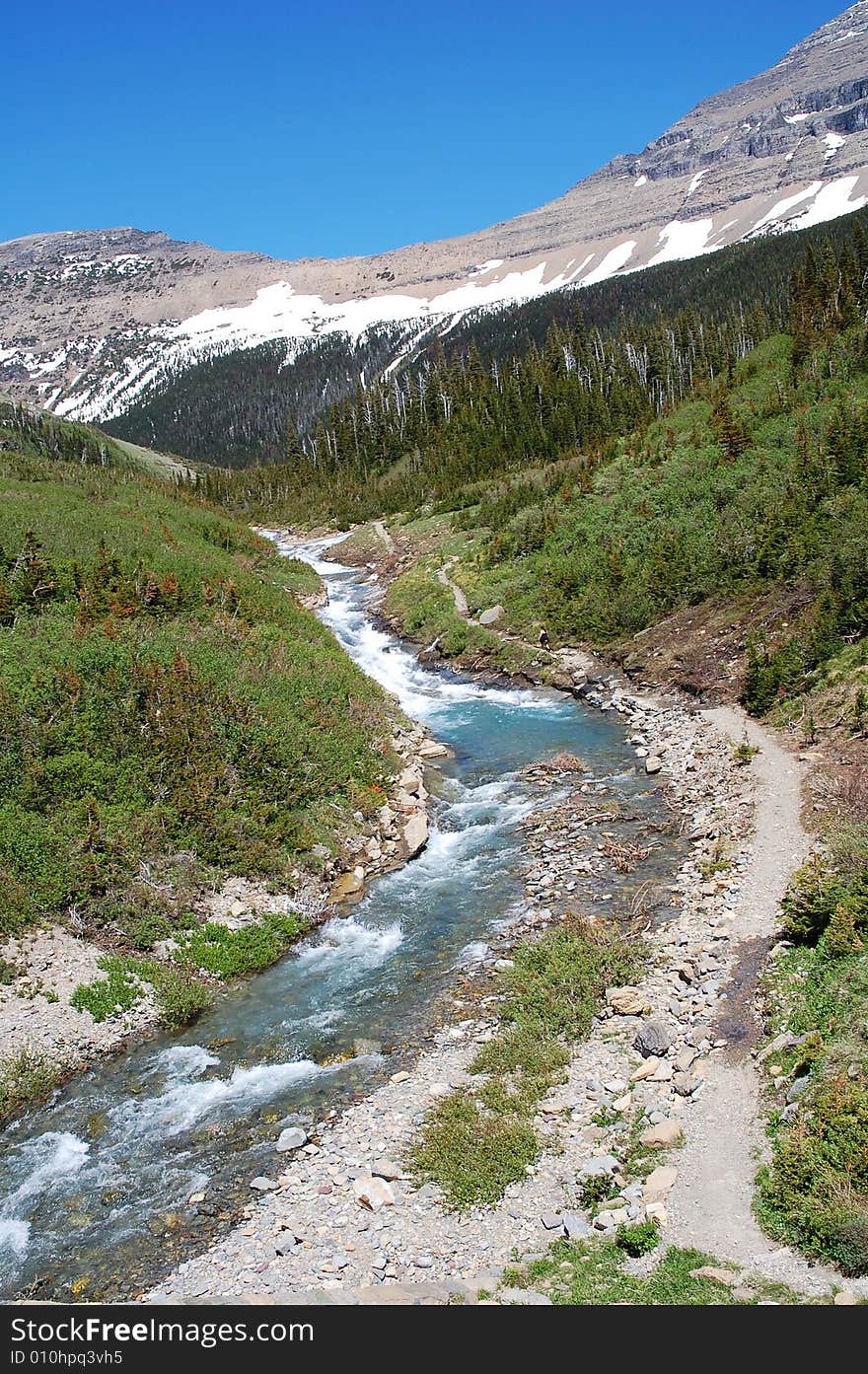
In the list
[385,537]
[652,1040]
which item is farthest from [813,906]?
[385,537]

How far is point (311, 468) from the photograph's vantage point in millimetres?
106812

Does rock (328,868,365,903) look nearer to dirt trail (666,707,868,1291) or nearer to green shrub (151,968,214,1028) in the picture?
green shrub (151,968,214,1028)

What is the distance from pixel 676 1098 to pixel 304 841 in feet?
30.9

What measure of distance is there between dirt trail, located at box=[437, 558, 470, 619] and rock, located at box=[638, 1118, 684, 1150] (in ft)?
96.6

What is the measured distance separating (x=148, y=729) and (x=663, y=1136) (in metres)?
12.4

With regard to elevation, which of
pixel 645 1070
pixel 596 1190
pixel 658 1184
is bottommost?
pixel 645 1070

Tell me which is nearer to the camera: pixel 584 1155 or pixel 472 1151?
pixel 584 1155

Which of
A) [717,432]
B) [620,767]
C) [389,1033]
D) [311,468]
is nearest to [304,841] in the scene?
[389,1033]

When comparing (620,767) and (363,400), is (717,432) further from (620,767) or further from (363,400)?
(363,400)

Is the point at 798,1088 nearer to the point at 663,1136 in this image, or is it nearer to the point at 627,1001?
the point at 663,1136

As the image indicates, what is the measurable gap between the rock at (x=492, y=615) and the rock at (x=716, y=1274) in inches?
1176

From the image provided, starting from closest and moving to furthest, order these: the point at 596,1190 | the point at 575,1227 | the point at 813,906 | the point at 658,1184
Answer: the point at 575,1227, the point at 658,1184, the point at 596,1190, the point at 813,906

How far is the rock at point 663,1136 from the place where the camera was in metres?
8.66

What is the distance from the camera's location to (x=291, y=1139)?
32.8 ft
